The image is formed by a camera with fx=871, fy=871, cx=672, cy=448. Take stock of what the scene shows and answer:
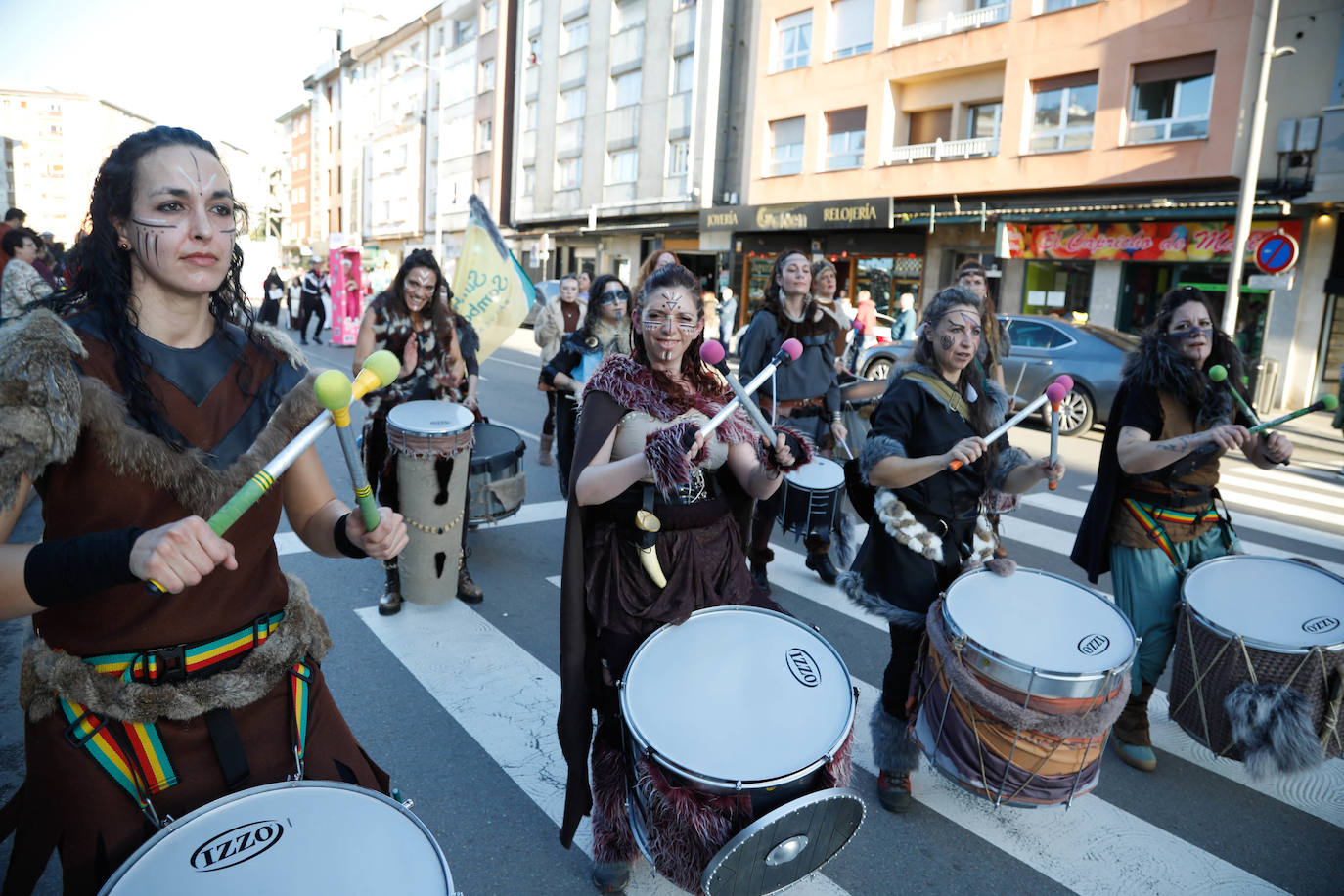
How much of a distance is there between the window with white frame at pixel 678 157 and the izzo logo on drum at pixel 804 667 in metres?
29.0

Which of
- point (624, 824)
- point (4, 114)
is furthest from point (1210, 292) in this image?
point (4, 114)

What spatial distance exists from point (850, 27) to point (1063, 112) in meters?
7.00

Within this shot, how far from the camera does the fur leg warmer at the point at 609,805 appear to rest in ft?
8.67

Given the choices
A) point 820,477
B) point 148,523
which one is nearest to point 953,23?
point 820,477

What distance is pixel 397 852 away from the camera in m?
1.52

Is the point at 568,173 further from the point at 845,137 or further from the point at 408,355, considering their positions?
the point at 408,355

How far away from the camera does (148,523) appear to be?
163 centimetres

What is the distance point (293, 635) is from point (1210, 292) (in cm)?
1928

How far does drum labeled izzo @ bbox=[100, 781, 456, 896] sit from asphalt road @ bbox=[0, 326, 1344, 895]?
0.04 meters

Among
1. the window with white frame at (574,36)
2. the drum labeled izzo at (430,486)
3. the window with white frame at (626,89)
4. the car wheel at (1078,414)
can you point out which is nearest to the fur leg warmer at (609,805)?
the drum labeled izzo at (430,486)

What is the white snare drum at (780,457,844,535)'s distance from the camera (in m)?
5.02

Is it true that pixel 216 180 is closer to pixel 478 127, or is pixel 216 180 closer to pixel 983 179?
pixel 983 179

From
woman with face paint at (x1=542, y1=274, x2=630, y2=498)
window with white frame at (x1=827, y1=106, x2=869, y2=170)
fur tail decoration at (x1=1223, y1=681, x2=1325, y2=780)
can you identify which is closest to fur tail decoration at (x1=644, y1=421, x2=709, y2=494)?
fur tail decoration at (x1=1223, y1=681, x2=1325, y2=780)

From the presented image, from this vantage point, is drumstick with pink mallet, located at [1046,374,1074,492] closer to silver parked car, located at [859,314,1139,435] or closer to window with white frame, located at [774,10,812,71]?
silver parked car, located at [859,314,1139,435]
